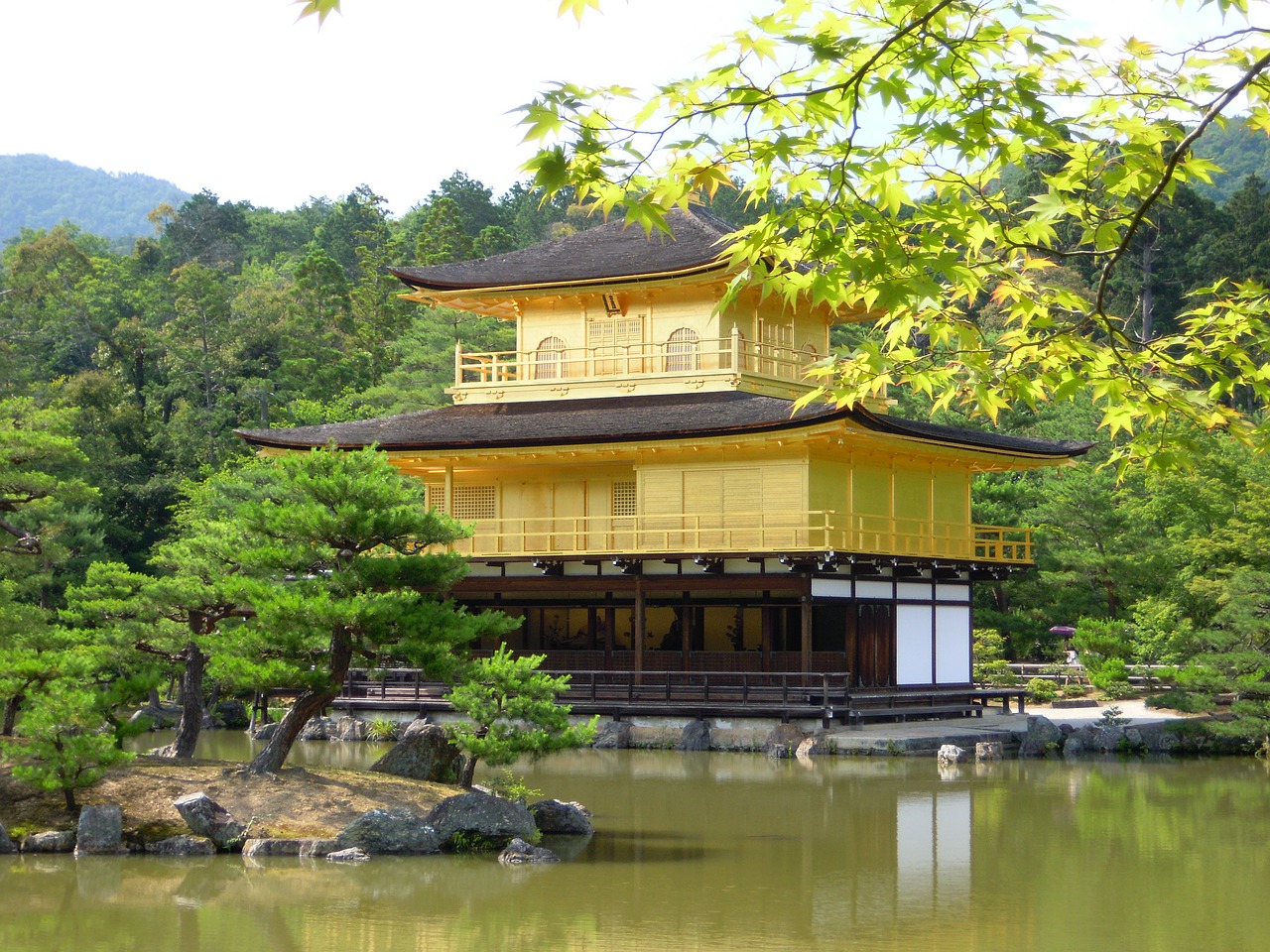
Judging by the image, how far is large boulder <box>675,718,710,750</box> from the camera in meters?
26.4

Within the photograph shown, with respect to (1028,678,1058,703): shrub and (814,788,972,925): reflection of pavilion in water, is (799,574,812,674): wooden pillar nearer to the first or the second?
(1028,678,1058,703): shrub

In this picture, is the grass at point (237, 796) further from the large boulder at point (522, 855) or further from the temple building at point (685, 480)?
the temple building at point (685, 480)

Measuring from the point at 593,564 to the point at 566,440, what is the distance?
9.29ft

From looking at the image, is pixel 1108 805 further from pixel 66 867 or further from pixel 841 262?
pixel 841 262

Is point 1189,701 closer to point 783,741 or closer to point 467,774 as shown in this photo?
point 783,741

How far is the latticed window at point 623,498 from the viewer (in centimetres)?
3119

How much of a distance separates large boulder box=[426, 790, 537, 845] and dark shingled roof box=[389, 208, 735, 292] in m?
16.5

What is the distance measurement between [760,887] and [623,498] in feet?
59.8

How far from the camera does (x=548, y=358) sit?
3334cm

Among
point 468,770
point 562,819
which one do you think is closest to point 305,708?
point 468,770

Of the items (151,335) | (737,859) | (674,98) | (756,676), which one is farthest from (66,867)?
(151,335)

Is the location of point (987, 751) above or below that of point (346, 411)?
below

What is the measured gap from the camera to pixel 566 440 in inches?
1143

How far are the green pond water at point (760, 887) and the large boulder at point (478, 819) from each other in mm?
530
